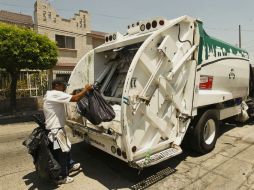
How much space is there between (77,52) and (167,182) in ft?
55.1

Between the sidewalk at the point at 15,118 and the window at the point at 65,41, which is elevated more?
the window at the point at 65,41

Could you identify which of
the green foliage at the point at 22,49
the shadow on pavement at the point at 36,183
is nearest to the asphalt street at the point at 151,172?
the shadow on pavement at the point at 36,183

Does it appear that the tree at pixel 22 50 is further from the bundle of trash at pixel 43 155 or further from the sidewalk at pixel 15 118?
the bundle of trash at pixel 43 155

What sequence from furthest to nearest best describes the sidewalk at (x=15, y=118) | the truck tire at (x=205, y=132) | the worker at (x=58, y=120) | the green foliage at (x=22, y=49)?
the sidewalk at (x=15, y=118)
the green foliage at (x=22, y=49)
the truck tire at (x=205, y=132)
the worker at (x=58, y=120)

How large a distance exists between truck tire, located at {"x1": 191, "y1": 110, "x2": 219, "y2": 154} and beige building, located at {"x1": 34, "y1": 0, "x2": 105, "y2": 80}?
13.3 m

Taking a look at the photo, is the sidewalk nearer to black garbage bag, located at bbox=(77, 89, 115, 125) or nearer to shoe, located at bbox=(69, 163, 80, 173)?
shoe, located at bbox=(69, 163, 80, 173)

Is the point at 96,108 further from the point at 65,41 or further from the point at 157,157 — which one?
the point at 65,41

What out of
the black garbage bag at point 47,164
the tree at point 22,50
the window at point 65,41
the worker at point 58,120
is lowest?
the black garbage bag at point 47,164

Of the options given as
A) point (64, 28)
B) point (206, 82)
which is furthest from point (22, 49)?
point (64, 28)

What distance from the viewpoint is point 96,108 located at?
4.00 m

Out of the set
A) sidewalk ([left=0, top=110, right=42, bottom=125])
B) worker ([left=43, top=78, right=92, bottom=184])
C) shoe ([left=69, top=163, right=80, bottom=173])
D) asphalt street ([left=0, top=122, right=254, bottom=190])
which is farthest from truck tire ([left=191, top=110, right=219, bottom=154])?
sidewalk ([left=0, top=110, right=42, bottom=125])

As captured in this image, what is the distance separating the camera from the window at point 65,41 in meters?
18.9

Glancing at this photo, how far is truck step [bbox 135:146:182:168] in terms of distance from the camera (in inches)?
152

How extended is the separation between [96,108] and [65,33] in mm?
16284
